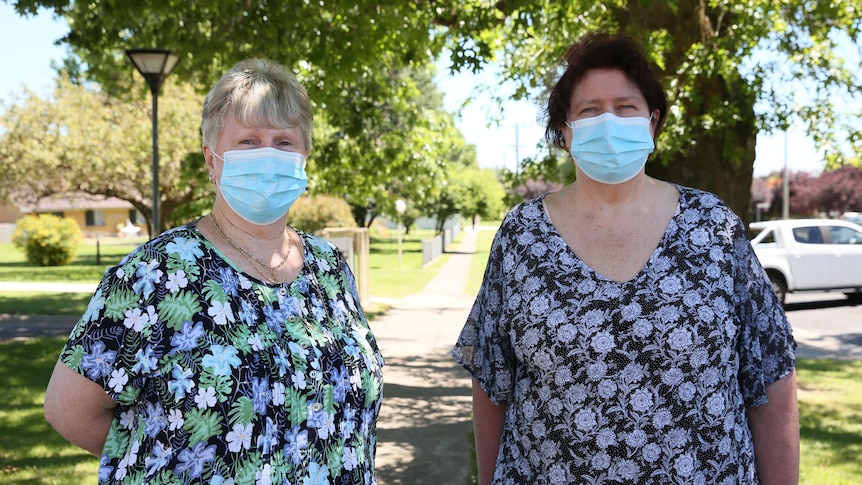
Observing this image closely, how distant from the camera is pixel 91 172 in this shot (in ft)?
85.5

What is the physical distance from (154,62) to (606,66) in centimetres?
907

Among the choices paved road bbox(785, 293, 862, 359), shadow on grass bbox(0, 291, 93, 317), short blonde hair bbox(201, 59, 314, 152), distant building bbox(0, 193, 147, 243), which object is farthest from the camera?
distant building bbox(0, 193, 147, 243)

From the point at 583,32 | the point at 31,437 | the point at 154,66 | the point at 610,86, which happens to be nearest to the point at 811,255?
the point at 583,32

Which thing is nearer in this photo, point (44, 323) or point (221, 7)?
point (221, 7)

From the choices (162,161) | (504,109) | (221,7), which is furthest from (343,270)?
(162,161)

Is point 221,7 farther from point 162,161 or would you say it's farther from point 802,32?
point 162,161

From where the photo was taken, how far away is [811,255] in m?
15.9

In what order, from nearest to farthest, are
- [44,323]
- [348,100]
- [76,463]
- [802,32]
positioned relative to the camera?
[76,463]
[802,32]
[348,100]
[44,323]

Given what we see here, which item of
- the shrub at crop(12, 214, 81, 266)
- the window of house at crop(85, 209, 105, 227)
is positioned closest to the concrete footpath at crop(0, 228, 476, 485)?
the shrub at crop(12, 214, 81, 266)

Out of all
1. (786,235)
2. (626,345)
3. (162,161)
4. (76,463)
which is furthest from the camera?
(162,161)

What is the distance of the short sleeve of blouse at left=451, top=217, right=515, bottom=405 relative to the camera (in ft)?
7.89

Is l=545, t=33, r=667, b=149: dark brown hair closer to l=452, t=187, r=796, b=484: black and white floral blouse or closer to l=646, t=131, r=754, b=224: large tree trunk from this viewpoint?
l=452, t=187, r=796, b=484: black and white floral blouse

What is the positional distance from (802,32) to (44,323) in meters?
11.7

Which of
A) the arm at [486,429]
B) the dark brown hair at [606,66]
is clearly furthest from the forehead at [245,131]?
the arm at [486,429]
